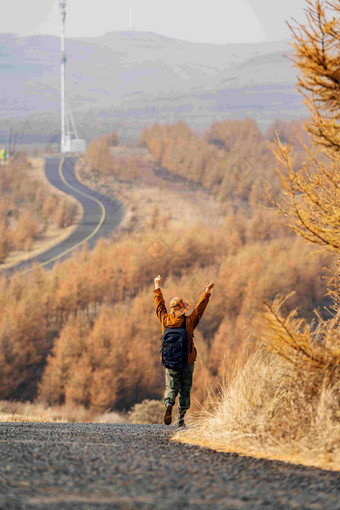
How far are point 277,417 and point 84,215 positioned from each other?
83.9 metres

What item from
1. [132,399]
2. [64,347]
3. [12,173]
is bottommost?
[132,399]

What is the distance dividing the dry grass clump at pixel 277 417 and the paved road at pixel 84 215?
55.7m

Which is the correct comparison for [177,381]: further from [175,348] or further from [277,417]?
[277,417]

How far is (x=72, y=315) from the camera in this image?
4512 cm

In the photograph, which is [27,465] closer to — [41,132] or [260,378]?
[260,378]

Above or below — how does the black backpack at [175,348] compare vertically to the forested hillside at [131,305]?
above

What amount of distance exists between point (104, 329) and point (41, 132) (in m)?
123

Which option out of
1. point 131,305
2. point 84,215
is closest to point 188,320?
point 131,305

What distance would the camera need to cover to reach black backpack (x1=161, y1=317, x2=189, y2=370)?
22.8 feet

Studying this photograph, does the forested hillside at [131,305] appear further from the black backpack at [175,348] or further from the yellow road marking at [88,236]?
the black backpack at [175,348]

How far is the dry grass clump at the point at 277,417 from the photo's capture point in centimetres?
512

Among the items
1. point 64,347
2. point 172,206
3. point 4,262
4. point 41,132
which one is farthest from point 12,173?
point 64,347

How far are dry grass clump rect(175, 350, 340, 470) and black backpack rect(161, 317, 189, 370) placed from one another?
628 millimetres

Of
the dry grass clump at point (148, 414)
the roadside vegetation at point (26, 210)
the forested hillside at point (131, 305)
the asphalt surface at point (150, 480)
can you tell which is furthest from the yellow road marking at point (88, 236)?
the asphalt surface at point (150, 480)
